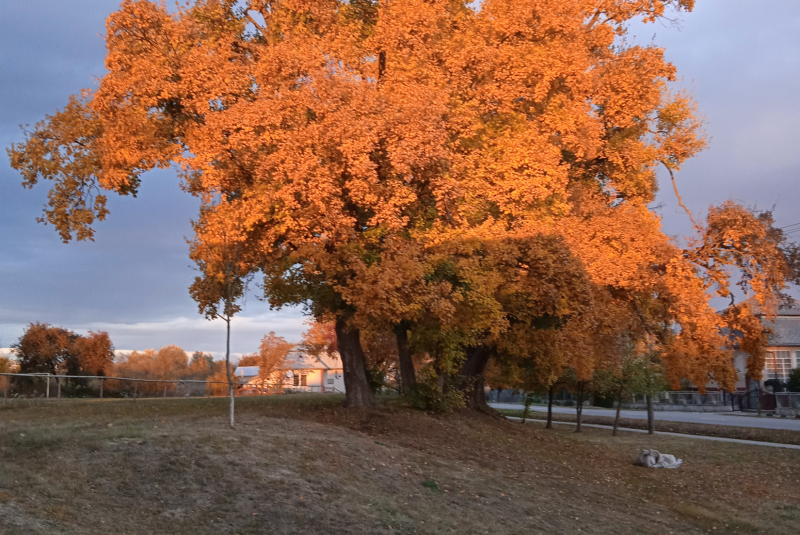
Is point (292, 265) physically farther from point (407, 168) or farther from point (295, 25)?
point (295, 25)

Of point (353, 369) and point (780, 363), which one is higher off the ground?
point (353, 369)

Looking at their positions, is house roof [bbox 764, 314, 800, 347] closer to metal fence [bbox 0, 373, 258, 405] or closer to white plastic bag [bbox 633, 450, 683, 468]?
metal fence [bbox 0, 373, 258, 405]

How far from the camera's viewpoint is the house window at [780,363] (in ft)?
176

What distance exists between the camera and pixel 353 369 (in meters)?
18.6

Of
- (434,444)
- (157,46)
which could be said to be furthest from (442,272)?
(157,46)

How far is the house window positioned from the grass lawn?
39725 mm

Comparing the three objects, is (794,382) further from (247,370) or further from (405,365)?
(247,370)

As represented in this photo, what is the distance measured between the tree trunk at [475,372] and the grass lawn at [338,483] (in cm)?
552

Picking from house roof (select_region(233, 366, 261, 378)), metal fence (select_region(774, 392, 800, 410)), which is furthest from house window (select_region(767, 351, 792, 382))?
house roof (select_region(233, 366, 261, 378))

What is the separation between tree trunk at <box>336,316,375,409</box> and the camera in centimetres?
1842

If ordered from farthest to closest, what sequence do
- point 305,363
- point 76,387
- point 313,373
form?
point 313,373
point 305,363
point 76,387

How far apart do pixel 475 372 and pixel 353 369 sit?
7588 millimetres

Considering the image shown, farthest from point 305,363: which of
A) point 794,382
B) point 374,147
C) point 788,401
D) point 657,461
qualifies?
point 374,147

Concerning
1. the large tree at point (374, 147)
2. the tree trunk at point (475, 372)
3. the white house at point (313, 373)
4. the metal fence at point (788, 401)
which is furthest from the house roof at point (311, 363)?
the large tree at point (374, 147)
